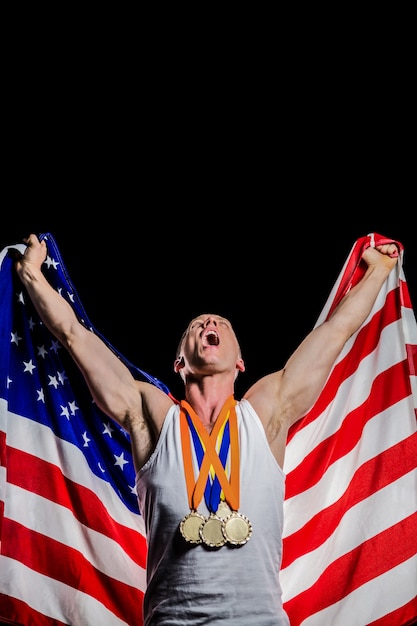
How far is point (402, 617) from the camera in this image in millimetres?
3027

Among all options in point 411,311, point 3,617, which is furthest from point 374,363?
point 3,617

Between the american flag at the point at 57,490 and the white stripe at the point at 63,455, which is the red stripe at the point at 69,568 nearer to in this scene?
the american flag at the point at 57,490

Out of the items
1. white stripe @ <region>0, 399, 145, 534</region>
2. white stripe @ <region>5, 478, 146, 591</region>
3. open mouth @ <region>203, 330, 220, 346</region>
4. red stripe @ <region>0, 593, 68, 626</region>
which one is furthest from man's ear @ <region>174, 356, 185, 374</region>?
red stripe @ <region>0, 593, 68, 626</region>

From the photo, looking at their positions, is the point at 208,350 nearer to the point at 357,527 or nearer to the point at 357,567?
the point at 357,527

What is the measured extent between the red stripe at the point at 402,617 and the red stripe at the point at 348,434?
2.13 ft

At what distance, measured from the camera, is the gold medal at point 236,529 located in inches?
108

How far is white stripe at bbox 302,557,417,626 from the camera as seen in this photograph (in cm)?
306

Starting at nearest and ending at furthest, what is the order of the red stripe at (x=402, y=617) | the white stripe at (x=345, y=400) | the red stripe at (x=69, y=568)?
the red stripe at (x=402, y=617) → the red stripe at (x=69, y=568) → the white stripe at (x=345, y=400)

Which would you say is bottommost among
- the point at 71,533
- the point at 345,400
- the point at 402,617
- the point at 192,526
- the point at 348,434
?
the point at 402,617

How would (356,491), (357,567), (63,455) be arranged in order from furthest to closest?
(63,455)
(356,491)
(357,567)

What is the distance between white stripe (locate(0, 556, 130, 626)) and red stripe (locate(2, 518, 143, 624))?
0.08 ft

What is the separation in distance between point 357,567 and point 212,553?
788 mm

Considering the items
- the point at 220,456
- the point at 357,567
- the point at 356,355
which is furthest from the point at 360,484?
the point at 220,456

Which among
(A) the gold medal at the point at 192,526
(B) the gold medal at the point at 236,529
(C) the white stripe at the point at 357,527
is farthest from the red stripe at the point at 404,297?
(A) the gold medal at the point at 192,526
